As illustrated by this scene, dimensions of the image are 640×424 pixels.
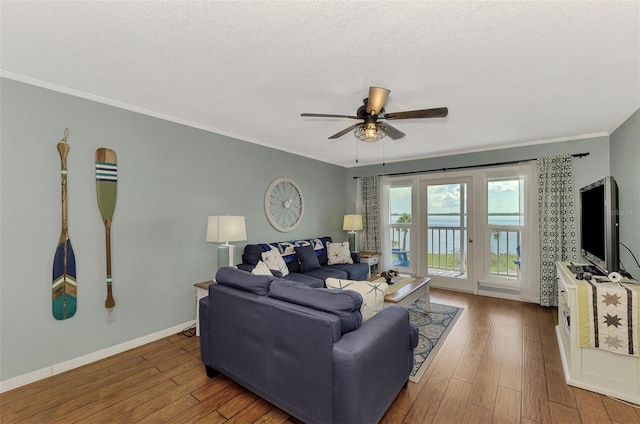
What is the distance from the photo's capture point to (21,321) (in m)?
2.28

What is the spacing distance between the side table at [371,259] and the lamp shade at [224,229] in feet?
9.02

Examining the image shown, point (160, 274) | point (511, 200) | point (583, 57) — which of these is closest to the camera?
point (583, 57)

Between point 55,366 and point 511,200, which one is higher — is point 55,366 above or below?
below

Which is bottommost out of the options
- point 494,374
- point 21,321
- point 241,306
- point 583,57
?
point 494,374

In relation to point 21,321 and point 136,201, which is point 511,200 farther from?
point 21,321

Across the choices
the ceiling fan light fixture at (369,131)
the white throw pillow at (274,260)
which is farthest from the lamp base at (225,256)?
the ceiling fan light fixture at (369,131)

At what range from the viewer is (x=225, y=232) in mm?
3143

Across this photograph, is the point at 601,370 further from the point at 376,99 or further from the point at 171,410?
the point at 171,410

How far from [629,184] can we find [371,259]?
350cm

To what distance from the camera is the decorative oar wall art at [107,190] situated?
8.81 feet

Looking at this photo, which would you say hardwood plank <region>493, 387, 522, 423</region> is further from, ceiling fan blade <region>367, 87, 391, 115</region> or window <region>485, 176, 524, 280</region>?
window <region>485, 176, 524, 280</region>

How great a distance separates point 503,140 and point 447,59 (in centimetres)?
282

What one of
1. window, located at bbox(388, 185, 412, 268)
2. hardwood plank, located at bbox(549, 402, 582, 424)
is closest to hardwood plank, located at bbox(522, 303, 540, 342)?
hardwood plank, located at bbox(549, 402, 582, 424)

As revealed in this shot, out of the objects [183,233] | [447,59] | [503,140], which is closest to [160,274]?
[183,233]
